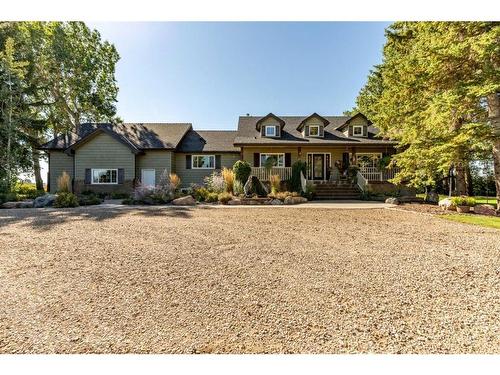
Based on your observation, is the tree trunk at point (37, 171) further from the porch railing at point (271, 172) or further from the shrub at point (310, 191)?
the shrub at point (310, 191)

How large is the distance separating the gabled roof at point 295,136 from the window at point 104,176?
9095 millimetres

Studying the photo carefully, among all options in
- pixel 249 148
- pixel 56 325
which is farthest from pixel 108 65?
pixel 56 325

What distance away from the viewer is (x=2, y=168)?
Result: 50.1 feet

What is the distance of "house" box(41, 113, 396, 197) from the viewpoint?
17.2 metres

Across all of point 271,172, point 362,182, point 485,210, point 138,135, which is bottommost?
point 485,210

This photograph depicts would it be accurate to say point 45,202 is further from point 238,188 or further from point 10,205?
point 238,188

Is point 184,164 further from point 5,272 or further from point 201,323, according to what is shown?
point 201,323

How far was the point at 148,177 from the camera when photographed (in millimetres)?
18297

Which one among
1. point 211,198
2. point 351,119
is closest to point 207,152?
point 211,198

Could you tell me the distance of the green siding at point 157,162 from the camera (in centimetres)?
1816

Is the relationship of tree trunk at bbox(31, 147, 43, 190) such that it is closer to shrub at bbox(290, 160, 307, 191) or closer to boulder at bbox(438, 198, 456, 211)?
shrub at bbox(290, 160, 307, 191)

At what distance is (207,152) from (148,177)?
4.80 metres

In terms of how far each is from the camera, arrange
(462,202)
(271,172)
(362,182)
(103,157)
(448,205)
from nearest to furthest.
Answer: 1. (462,202)
2. (448,205)
3. (362,182)
4. (271,172)
5. (103,157)
